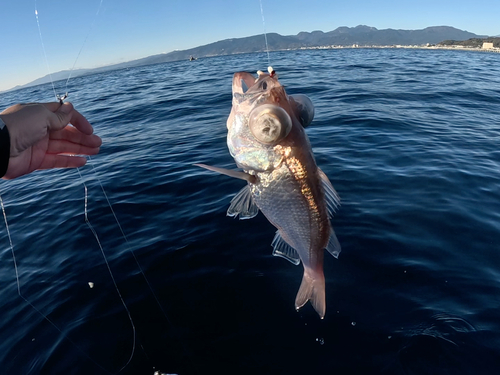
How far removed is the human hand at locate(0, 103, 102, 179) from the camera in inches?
110

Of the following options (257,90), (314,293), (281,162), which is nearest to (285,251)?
(314,293)

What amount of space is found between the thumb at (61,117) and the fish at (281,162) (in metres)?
1.75

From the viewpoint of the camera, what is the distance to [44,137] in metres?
3.38

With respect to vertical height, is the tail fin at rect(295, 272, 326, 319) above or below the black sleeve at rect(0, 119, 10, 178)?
below

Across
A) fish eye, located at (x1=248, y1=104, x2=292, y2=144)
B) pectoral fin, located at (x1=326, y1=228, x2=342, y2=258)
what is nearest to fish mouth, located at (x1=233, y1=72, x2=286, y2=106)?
fish eye, located at (x1=248, y1=104, x2=292, y2=144)

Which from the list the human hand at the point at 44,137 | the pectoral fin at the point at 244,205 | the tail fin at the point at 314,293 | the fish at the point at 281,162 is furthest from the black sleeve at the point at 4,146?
the tail fin at the point at 314,293

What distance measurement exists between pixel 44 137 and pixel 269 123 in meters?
2.61

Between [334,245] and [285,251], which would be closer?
[334,245]

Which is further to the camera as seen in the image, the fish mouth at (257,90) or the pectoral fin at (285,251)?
the pectoral fin at (285,251)

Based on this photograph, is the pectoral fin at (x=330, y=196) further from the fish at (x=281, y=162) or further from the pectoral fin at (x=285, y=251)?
the pectoral fin at (x=285, y=251)

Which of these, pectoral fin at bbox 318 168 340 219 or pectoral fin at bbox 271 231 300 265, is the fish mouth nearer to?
pectoral fin at bbox 318 168 340 219

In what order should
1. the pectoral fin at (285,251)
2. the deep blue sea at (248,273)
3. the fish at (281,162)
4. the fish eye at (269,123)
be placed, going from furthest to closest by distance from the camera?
the deep blue sea at (248,273) < the pectoral fin at (285,251) < the fish at (281,162) < the fish eye at (269,123)

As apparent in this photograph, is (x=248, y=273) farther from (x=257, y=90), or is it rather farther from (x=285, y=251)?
(x=257, y=90)

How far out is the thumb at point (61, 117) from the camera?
3.03m
